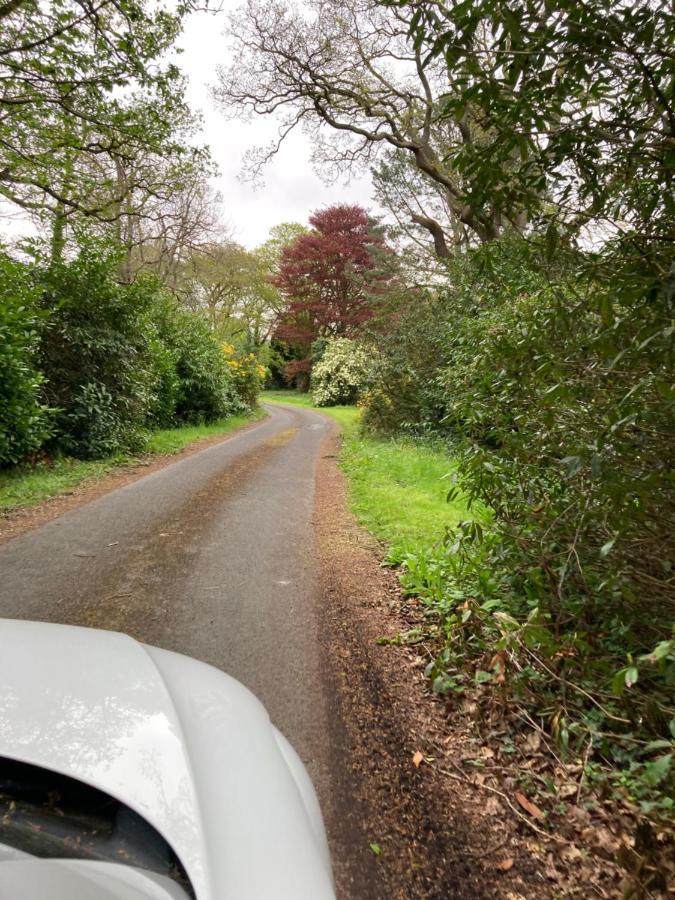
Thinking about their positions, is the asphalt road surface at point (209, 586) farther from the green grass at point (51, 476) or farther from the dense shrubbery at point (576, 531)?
the dense shrubbery at point (576, 531)

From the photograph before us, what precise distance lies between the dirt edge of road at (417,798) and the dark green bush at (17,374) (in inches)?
223

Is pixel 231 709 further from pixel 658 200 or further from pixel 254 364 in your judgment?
pixel 254 364

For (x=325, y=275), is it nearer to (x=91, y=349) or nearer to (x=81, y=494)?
(x=91, y=349)

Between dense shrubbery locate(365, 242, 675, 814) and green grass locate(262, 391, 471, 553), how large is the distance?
676mm

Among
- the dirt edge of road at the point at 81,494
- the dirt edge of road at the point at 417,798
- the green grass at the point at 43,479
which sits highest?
the green grass at the point at 43,479

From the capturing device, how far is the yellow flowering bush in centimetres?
1977

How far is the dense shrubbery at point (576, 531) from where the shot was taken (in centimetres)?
183

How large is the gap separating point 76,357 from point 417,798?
916 centimetres

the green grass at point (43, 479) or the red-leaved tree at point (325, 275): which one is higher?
the red-leaved tree at point (325, 275)

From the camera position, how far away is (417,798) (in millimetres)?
2035

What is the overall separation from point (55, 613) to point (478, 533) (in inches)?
124

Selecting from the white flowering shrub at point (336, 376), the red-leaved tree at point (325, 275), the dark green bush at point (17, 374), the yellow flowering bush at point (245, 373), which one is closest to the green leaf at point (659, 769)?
the dark green bush at point (17, 374)

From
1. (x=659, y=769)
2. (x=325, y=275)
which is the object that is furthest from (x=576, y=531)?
(x=325, y=275)

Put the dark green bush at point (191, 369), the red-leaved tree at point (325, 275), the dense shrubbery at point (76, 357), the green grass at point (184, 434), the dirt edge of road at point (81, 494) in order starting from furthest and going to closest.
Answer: the red-leaved tree at point (325, 275) < the dark green bush at point (191, 369) < the green grass at point (184, 434) < the dense shrubbery at point (76, 357) < the dirt edge of road at point (81, 494)
